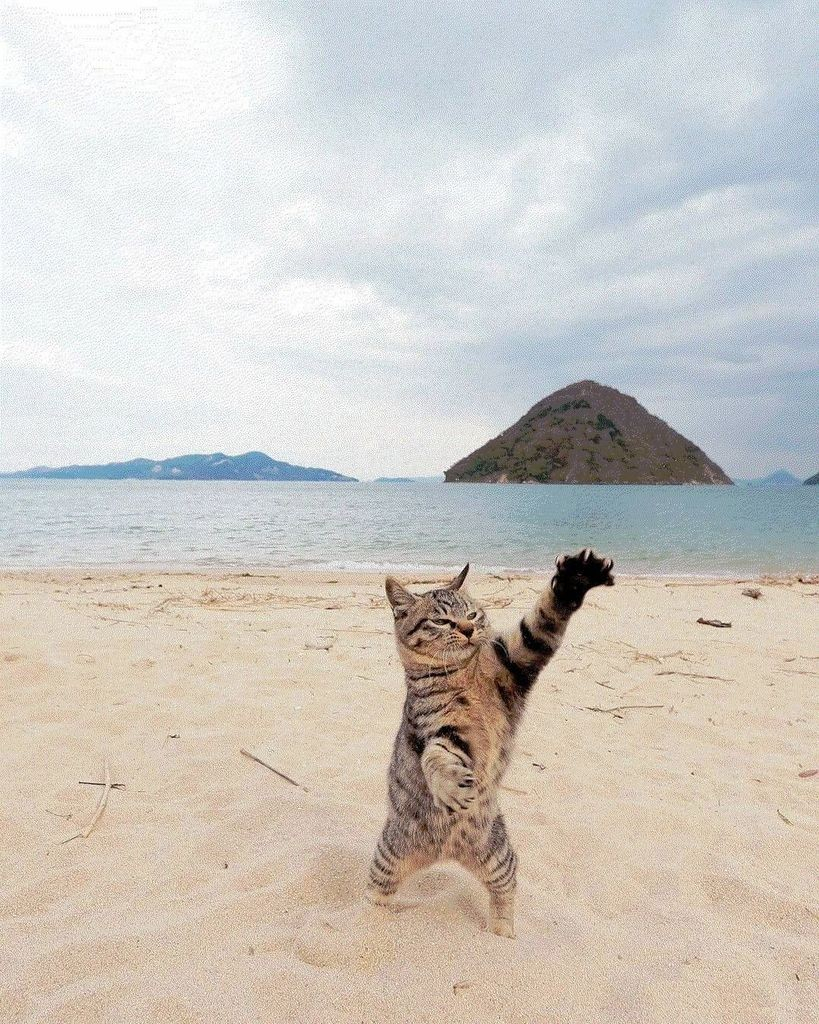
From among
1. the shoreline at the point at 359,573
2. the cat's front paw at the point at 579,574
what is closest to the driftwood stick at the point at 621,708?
the cat's front paw at the point at 579,574

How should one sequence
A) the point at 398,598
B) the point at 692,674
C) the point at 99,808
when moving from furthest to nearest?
the point at 692,674
the point at 99,808
the point at 398,598

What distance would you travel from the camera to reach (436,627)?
109 inches

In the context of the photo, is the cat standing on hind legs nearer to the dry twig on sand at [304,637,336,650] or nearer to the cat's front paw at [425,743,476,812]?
the cat's front paw at [425,743,476,812]

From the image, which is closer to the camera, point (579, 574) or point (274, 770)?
point (579, 574)

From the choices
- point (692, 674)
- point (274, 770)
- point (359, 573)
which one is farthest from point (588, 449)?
point (274, 770)

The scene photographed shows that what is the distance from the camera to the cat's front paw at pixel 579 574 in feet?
8.02

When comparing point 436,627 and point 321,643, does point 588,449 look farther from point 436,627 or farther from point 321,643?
point 436,627

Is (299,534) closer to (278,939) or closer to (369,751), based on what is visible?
(369,751)

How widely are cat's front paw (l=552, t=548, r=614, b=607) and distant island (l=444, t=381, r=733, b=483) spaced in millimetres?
152529

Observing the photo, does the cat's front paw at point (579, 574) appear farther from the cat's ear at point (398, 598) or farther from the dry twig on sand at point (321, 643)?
the dry twig on sand at point (321, 643)

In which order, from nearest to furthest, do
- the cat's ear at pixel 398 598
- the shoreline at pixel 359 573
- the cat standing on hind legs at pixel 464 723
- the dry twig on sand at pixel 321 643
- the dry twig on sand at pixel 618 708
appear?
the cat standing on hind legs at pixel 464 723, the cat's ear at pixel 398 598, the dry twig on sand at pixel 618 708, the dry twig on sand at pixel 321 643, the shoreline at pixel 359 573

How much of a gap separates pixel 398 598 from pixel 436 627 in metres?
0.29

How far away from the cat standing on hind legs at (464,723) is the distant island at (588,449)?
500ft

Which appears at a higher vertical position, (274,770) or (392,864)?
(392,864)
